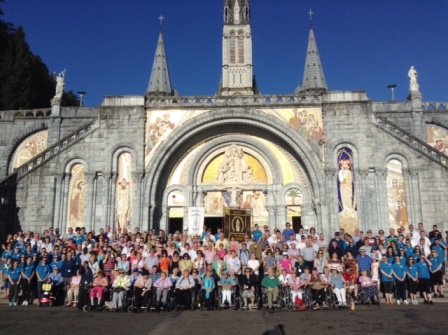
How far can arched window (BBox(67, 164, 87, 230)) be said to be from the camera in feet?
72.6

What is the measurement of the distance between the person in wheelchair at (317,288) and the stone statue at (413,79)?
1961cm

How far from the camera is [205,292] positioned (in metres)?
12.1

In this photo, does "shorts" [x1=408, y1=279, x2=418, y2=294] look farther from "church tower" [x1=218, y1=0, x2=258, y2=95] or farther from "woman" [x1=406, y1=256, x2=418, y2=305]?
"church tower" [x1=218, y1=0, x2=258, y2=95]

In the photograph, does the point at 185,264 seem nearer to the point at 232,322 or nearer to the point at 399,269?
the point at 232,322

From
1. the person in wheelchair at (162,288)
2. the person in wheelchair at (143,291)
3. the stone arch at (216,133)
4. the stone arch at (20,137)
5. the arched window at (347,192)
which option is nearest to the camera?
the person in wheelchair at (162,288)

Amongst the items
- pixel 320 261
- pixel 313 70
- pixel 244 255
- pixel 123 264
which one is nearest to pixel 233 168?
pixel 244 255

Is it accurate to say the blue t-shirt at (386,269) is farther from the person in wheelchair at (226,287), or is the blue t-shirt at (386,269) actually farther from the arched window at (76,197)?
the arched window at (76,197)

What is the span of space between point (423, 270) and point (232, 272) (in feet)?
19.2

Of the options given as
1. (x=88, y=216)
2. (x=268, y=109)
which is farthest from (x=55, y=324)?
(x=268, y=109)

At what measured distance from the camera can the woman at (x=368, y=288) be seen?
12.4 meters

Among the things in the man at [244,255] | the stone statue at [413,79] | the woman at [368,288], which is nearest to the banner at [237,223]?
the man at [244,255]

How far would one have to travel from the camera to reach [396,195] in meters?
21.6

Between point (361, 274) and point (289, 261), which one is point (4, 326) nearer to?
point (289, 261)

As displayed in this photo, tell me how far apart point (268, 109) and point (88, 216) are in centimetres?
1130
